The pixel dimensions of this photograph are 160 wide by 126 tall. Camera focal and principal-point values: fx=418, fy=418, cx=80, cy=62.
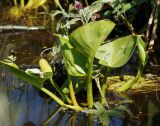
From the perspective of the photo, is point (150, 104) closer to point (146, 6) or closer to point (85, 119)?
point (85, 119)

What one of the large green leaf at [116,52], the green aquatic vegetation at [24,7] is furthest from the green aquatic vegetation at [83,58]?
the green aquatic vegetation at [24,7]

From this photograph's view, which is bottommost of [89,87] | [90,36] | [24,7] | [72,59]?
[89,87]

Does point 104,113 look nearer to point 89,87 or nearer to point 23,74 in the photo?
point 89,87

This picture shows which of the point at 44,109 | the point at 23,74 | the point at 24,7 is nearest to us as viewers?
the point at 23,74

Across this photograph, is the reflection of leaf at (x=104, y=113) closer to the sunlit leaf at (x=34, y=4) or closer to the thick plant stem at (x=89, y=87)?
the thick plant stem at (x=89, y=87)

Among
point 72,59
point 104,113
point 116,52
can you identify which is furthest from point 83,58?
point 104,113

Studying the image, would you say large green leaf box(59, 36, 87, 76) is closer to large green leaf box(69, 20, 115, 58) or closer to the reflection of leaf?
large green leaf box(69, 20, 115, 58)
